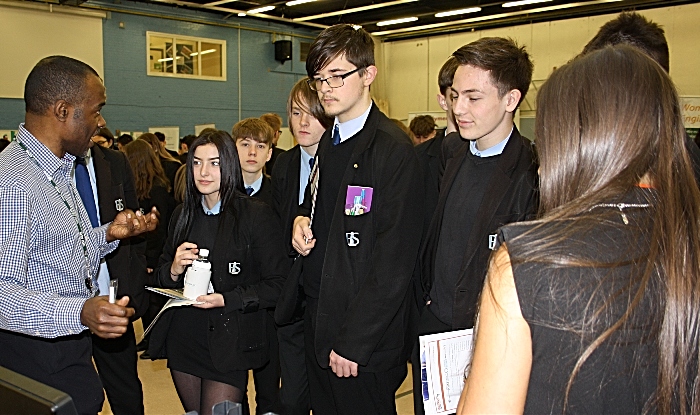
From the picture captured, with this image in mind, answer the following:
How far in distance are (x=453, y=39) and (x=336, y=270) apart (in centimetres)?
1346

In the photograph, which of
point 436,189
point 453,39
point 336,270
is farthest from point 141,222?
point 453,39

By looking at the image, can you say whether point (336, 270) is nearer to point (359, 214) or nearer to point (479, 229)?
point (359, 214)

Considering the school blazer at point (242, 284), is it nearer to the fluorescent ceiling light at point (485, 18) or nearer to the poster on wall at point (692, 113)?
the poster on wall at point (692, 113)

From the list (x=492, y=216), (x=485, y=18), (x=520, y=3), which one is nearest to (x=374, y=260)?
(x=492, y=216)

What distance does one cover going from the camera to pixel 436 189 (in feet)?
8.45

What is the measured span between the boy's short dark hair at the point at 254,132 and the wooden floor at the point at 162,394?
5.92 feet

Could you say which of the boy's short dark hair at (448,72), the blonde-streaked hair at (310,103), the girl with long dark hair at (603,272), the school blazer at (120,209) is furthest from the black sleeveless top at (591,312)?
the school blazer at (120,209)

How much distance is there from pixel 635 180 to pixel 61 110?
73.8 inches

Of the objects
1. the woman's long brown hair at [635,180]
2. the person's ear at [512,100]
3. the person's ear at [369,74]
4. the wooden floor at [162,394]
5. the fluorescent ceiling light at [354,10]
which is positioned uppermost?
the fluorescent ceiling light at [354,10]

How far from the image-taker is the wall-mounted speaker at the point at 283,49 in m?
14.4

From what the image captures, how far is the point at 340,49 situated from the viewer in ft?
8.05

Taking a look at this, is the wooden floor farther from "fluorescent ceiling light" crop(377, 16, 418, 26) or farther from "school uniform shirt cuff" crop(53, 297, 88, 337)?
"fluorescent ceiling light" crop(377, 16, 418, 26)

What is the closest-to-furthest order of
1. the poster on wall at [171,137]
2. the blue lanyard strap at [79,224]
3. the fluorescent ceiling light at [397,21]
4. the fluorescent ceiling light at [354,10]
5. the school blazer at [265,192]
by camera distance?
the blue lanyard strap at [79,224]
the school blazer at [265,192]
the fluorescent ceiling light at [354,10]
the poster on wall at [171,137]
the fluorescent ceiling light at [397,21]

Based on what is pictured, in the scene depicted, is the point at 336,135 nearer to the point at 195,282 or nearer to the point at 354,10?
the point at 195,282
